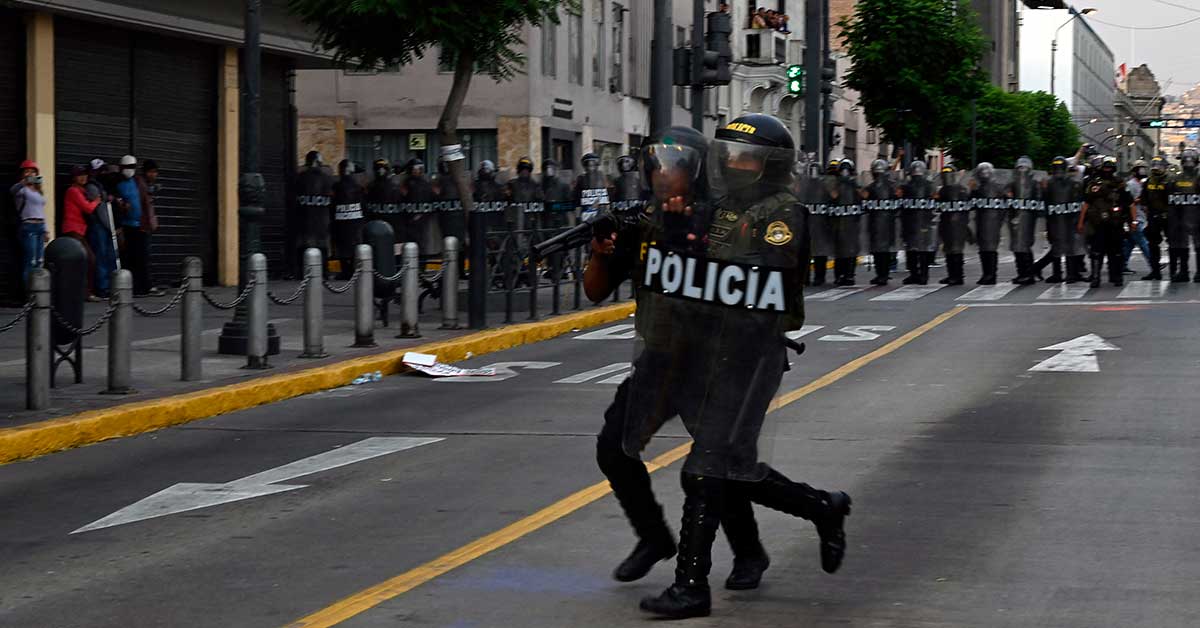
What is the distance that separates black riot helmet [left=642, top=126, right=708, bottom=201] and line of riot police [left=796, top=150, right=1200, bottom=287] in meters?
20.4

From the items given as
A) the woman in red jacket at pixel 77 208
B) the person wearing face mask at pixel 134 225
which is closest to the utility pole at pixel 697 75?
the person wearing face mask at pixel 134 225

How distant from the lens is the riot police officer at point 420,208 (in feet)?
89.4

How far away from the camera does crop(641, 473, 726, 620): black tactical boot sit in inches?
240

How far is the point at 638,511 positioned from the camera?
6.59 m

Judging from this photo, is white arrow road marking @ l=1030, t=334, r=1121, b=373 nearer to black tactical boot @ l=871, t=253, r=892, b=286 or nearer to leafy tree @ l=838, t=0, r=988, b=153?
black tactical boot @ l=871, t=253, r=892, b=286

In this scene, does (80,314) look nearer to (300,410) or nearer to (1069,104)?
(300,410)

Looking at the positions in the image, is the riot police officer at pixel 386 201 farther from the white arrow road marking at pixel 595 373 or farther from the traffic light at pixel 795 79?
the white arrow road marking at pixel 595 373

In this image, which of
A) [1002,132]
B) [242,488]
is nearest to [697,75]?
[242,488]

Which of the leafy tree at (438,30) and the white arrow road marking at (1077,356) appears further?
the leafy tree at (438,30)

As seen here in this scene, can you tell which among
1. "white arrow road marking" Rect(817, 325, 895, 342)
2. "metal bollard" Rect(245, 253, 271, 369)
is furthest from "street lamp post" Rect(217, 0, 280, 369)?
"white arrow road marking" Rect(817, 325, 895, 342)

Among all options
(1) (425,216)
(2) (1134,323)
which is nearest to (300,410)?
(2) (1134,323)

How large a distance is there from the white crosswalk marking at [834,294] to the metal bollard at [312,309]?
402 inches

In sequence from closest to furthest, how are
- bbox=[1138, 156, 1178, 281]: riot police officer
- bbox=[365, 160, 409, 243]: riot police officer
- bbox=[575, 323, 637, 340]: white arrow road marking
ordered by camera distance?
bbox=[575, 323, 637, 340]: white arrow road marking < bbox=[1138, 156, 1178, 281]: riot police officer < bbox=[365, 160, 409, 243]: riot police officer

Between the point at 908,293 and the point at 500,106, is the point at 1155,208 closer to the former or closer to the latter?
the point at 908,293
